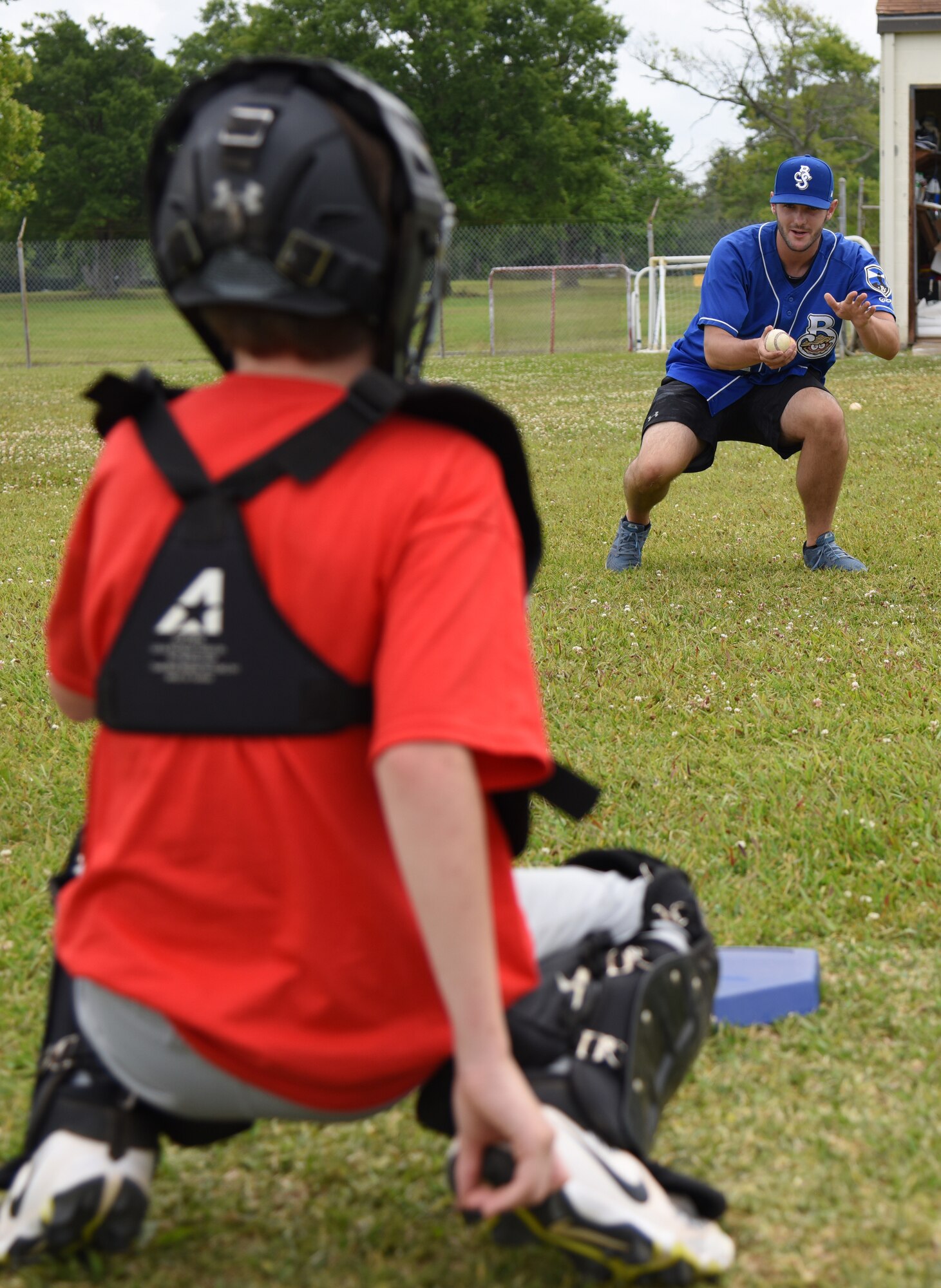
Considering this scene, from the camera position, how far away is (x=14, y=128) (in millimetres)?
23953

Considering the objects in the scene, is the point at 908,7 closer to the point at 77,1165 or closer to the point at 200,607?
the point at 200,607

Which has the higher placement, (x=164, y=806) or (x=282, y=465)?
(x=282, y=465)

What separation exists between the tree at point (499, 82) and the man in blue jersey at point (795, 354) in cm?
5077

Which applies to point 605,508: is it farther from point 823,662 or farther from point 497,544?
point 497,544

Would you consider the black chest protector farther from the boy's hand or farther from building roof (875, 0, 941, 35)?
building roof (875, 0, 941, 35)

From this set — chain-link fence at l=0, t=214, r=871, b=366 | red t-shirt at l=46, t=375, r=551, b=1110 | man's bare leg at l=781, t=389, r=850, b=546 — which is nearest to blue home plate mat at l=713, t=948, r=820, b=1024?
red t-shirt at l=46, t=375, r=551, b=1110

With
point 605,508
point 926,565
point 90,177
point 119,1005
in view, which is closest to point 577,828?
point 119,1005

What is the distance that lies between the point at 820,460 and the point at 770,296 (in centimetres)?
73

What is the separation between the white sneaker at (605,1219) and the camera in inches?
64.2

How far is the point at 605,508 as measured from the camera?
7984 mm

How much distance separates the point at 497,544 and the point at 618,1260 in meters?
0.84

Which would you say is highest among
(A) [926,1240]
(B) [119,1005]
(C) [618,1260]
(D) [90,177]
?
(D) [90,177]

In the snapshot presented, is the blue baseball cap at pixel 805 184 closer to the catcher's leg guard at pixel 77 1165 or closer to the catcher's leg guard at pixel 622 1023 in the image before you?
the catcher's leg guard at pixel 622 1023

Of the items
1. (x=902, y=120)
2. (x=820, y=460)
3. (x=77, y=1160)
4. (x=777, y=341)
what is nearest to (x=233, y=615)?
(x=77, y=1160)
